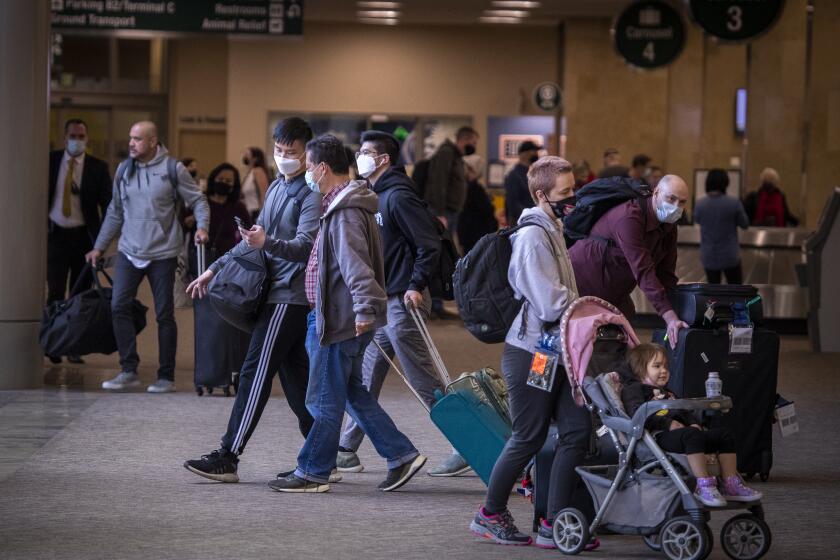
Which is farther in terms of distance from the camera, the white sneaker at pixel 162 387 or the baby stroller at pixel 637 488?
the white sneaker at pixel 162 387

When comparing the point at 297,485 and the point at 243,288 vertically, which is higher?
the point at 243,288

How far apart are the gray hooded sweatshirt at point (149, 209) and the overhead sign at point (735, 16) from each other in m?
7.25

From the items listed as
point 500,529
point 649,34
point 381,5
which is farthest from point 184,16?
point 500,529

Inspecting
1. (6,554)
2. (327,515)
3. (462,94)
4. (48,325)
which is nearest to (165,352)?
(48,325)

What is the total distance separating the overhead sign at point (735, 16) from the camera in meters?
15.6

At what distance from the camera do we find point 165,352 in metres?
10.6

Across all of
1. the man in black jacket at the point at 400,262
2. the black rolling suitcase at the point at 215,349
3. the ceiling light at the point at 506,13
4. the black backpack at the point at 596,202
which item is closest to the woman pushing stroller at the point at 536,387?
the black backpack at the point at 596,202

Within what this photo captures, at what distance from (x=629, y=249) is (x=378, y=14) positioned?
2190 cm

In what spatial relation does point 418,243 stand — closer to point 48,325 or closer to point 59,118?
point 48,325

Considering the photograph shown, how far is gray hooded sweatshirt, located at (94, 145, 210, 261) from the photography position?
10.5 m

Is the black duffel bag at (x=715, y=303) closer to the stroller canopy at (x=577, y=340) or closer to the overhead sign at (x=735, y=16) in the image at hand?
the stroller canopy at (x=577, y=340)

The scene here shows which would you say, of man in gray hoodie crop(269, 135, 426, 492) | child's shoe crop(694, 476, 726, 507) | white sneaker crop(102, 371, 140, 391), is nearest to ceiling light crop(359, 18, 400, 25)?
white sneaker crop(102, 371, 140, 391)

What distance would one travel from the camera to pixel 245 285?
7.28 m

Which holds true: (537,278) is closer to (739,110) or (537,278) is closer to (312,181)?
(312,181)
